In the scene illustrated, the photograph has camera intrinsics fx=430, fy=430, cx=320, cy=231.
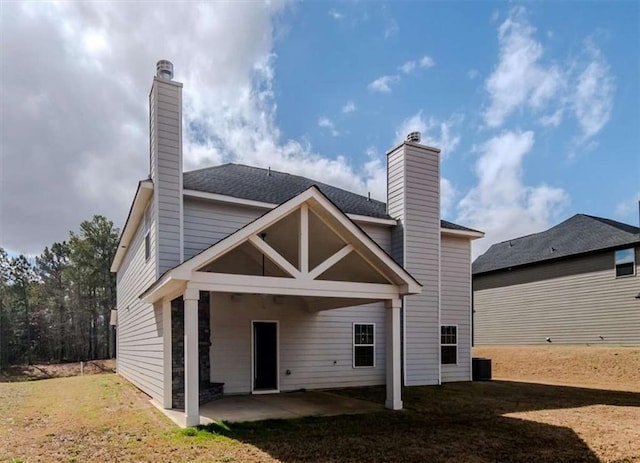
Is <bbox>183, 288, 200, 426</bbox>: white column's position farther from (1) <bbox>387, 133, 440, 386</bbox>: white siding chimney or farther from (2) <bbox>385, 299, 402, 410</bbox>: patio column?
(1) <bbox>387, 133, 440, 386</bbox>: white siding chimney

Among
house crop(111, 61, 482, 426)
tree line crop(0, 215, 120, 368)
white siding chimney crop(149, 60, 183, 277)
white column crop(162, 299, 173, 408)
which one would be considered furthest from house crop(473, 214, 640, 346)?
tree line crop(0, 215, 120, 368)

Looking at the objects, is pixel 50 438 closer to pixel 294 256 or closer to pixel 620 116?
pixel 294 256

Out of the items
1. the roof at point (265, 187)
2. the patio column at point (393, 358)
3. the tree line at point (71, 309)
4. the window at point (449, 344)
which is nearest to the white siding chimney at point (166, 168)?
the roof at point (265, 187)

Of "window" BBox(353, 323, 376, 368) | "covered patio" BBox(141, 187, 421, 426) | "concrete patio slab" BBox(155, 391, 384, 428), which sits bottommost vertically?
"concrete patio slab" BBox(155, 391, 384, 428)

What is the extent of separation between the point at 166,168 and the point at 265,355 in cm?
530

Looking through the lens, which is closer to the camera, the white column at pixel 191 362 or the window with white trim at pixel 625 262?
the white column at pixel 191 362

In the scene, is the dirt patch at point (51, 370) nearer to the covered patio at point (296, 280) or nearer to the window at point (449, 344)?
the window at point (449, 344)

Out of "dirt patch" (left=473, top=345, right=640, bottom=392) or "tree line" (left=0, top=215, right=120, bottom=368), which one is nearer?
"dirt patch" (left=473, top=345, right=640, bottom=392)

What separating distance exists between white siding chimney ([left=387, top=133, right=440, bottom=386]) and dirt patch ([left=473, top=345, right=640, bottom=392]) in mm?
5039

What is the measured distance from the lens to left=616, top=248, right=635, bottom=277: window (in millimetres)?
17366

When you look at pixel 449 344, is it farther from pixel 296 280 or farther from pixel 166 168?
pixel 166 168

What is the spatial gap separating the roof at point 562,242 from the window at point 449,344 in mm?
9366

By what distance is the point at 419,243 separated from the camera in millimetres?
12953

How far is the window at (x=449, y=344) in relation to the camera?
1345 centimetres
